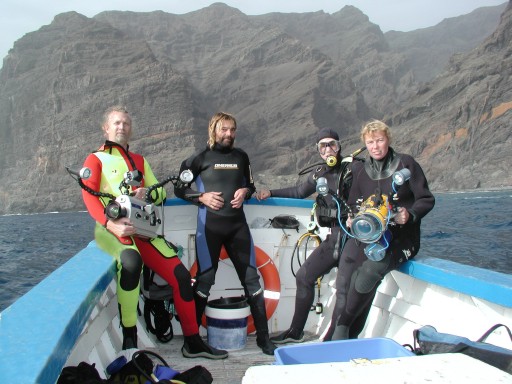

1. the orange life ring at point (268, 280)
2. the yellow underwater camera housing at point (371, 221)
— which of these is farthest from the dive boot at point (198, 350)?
the yellow underwater camera housing at point (371, 221)

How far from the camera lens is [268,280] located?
15.3ft

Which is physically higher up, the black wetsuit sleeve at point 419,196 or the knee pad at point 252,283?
the black wetsuit sleeve at point 419,196

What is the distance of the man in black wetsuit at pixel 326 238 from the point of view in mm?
4035

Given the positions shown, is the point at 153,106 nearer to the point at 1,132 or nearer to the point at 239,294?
the point at 1,132

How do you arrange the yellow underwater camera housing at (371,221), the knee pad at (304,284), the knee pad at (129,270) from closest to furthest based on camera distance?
the yellow underwater camera housing at (371,221) < the knee pad at (129,270) < the knee pad at (304,284)

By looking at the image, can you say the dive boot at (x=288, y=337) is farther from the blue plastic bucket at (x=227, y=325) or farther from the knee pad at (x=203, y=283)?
the knee pad at (x=203, y=283)

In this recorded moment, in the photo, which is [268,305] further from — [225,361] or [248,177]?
[248,177]

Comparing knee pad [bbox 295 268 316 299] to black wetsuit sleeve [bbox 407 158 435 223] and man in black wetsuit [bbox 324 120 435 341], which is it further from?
black wetsuit sleeve [bbox 407 158 435 223]

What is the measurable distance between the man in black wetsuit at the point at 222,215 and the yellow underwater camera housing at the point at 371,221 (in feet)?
4.27

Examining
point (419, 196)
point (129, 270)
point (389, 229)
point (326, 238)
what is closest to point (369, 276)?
point (389, 229)

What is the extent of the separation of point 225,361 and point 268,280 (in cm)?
102

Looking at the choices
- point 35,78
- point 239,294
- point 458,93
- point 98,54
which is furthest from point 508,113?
point 35,78

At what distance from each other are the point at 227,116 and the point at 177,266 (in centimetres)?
144

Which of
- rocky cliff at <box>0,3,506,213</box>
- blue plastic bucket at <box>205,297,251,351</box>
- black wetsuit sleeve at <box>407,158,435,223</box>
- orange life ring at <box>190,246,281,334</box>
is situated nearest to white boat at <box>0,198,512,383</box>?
orange life ring at <box>190,246,281,334</box>
